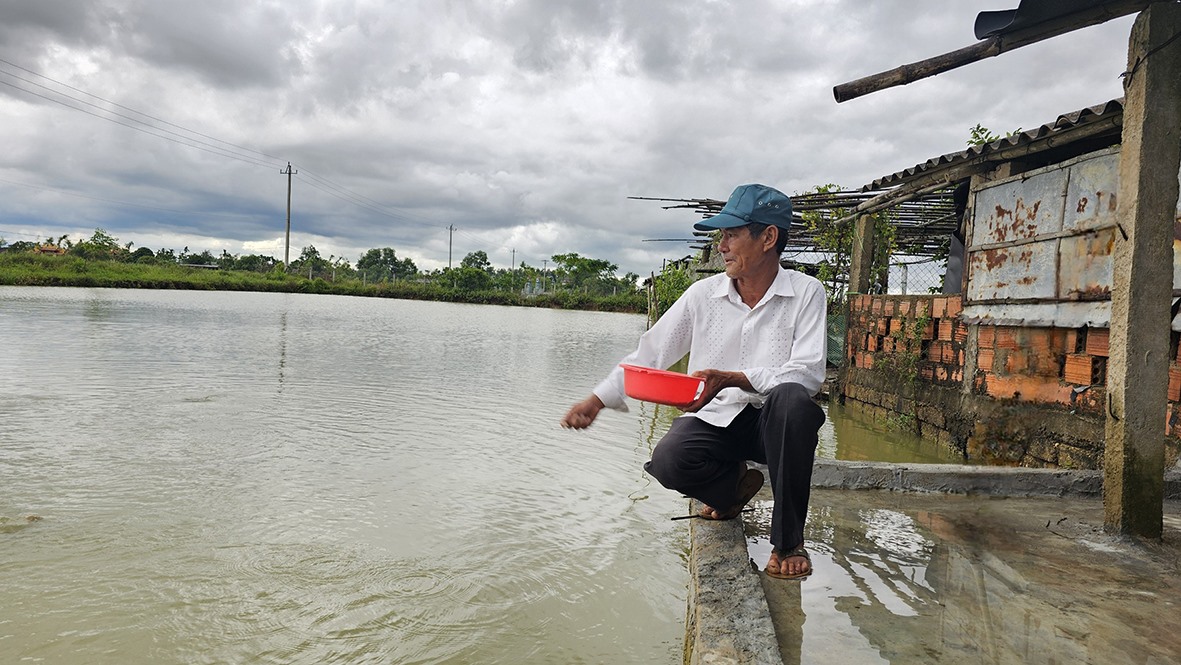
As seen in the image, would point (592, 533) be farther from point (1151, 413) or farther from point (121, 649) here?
point (1151, 413)

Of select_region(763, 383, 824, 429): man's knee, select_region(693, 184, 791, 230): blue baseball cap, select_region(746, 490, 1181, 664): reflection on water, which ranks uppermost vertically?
select_region(693, 184, 791, 230): blue baseball cap

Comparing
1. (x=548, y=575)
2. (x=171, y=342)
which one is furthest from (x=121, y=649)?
(x=171, y=342)

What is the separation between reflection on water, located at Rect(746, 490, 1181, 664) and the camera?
2104mm

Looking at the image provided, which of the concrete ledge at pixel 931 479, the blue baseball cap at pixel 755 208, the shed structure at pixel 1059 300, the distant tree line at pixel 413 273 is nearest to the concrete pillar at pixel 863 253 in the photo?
the shed structure at pixel 1059 300

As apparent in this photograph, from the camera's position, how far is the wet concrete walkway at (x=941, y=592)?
208 centimetres

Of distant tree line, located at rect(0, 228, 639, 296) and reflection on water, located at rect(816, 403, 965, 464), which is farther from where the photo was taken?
distant tree line, located at rect(0, 228, 639, 296)

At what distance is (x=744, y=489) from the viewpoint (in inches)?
126

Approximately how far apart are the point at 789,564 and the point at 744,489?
0.58 meters

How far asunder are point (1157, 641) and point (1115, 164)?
4.21m

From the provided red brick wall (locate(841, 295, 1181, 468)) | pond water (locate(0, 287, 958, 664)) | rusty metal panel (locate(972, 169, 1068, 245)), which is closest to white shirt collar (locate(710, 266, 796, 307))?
pond water (locate(0, 287, 958, 664))

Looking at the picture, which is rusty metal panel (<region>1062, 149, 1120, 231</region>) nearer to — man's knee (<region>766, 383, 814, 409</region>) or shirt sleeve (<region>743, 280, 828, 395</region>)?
shirt sleeve (<region>743, 280, 828, 395</region>)

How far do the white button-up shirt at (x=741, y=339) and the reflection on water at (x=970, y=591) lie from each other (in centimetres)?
70

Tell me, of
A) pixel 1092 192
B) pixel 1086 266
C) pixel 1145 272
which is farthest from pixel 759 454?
pixel 1092 192

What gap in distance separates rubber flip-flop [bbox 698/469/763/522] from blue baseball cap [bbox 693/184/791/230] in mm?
1051
